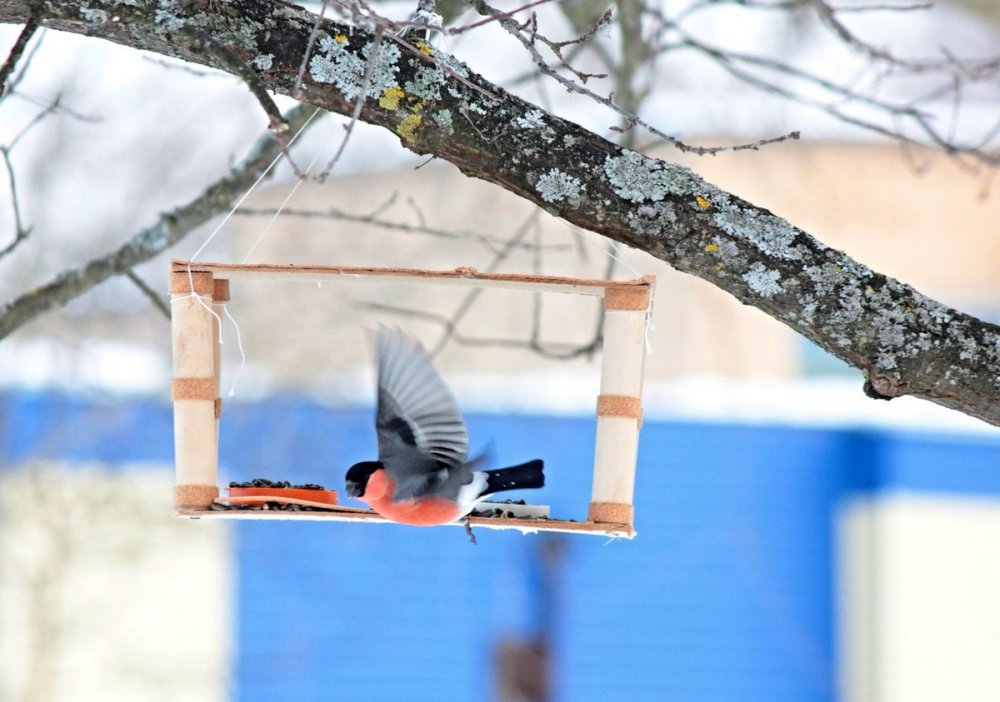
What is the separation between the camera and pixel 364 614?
783 cm

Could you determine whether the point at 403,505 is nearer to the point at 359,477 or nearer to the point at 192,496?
the point at 359,477

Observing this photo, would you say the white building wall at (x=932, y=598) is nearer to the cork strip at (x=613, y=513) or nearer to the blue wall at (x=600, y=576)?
the blue wall at (x=600, y=576)

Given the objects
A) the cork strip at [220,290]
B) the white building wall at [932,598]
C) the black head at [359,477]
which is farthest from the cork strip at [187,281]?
the white building wall at [932,598]

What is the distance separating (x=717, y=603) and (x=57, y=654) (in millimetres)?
4204

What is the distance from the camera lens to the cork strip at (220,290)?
8.24 ft

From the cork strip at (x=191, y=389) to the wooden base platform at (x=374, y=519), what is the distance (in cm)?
23

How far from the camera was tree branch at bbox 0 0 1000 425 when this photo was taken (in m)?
1.99

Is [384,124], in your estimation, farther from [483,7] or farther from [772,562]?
[772,562]

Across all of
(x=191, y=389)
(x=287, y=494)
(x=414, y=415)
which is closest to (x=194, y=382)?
(x=191, y=389)

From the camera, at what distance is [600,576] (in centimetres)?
810

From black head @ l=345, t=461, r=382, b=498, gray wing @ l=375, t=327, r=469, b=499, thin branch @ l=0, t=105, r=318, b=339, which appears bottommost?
black head @ l=345, t=461, r=382, b=498

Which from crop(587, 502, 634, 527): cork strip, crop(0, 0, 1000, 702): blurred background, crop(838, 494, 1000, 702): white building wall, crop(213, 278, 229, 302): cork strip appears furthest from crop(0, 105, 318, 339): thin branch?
crop(838, 494, 1000, 702): white building wall

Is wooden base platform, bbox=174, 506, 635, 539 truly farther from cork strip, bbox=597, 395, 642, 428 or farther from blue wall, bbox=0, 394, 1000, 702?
blue wall, bbox=0, 394, 1000, 702

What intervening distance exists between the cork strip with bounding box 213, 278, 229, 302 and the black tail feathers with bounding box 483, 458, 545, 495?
670mm
